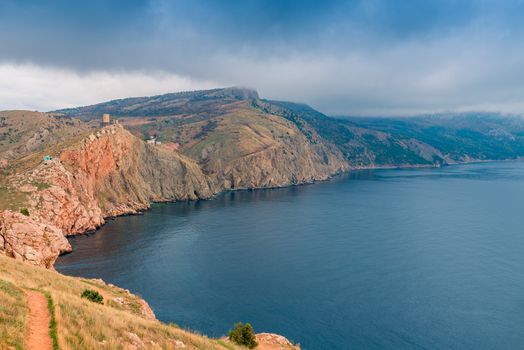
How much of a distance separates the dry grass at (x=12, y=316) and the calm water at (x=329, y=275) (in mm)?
49812

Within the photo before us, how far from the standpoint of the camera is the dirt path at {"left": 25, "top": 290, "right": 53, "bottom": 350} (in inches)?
833

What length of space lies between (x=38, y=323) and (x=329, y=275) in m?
88.7

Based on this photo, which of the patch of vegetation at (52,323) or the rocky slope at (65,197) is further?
the rocky slope at (65,197)

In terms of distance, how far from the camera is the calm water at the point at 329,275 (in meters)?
77.9

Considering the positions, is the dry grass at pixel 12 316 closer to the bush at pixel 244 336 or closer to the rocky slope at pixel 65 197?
the bush at pixel 244 336

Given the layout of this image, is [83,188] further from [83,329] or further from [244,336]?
[83,329]

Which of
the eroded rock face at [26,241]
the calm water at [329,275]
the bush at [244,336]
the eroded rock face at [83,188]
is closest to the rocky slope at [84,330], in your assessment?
the bush at [244,336]

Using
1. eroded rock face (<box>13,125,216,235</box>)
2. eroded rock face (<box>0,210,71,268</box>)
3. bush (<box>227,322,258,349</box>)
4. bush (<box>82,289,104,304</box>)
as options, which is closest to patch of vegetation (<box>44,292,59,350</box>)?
bush (<box>82,289,104,304</box>)

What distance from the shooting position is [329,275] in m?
106

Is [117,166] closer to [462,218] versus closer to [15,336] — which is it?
[462,218]

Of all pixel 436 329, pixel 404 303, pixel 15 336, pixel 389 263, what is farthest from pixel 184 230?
pixel 15 336

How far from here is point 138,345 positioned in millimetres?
25859

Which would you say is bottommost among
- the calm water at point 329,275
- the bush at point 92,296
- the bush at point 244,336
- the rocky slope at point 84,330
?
the calm water at point 329,275

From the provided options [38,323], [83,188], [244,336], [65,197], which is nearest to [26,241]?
[65,197]
